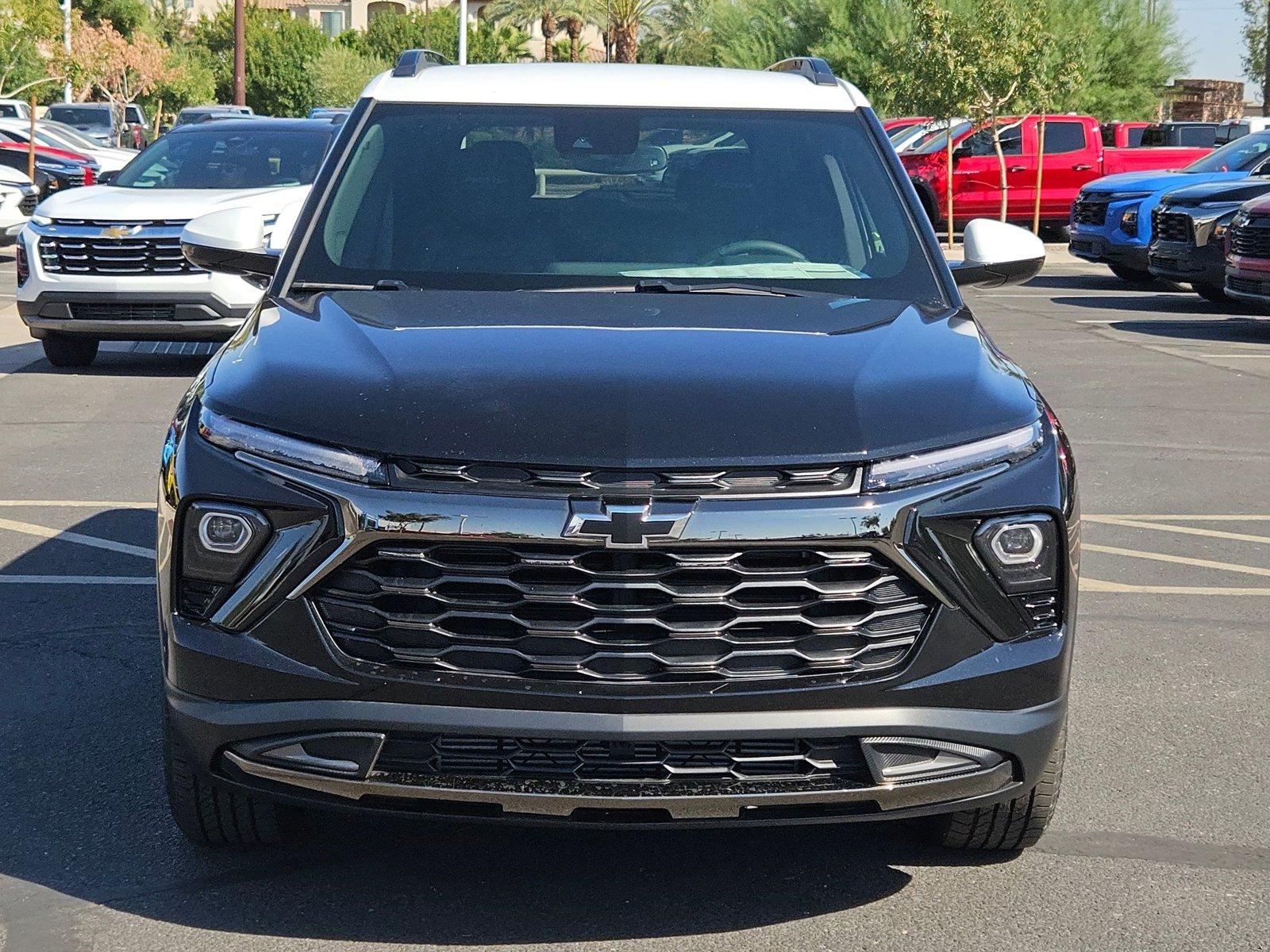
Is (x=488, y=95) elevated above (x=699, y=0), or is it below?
below

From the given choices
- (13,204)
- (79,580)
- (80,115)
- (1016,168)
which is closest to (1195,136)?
(1016,168)

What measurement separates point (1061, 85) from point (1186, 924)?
81.2 ft

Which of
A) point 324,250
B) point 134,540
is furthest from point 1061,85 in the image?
point 324,250

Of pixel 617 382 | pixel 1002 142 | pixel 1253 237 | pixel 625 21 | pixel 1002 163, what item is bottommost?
pixel 1253 237

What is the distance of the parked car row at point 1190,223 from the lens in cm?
1591

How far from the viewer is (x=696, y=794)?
327 cm

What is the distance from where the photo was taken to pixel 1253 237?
15.7 meters

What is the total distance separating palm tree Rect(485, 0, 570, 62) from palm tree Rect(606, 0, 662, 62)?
6.91 m

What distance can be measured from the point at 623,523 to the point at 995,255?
231 cm

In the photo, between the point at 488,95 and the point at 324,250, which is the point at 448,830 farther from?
the point at 488,95

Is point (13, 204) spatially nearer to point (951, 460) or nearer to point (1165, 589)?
point (1165, 589)

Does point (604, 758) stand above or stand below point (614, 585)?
below

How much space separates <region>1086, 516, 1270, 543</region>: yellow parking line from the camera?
7.66m

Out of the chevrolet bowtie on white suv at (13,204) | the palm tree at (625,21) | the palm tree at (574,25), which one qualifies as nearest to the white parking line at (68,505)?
the chevrolet bowtie on white suv at (13,204)
